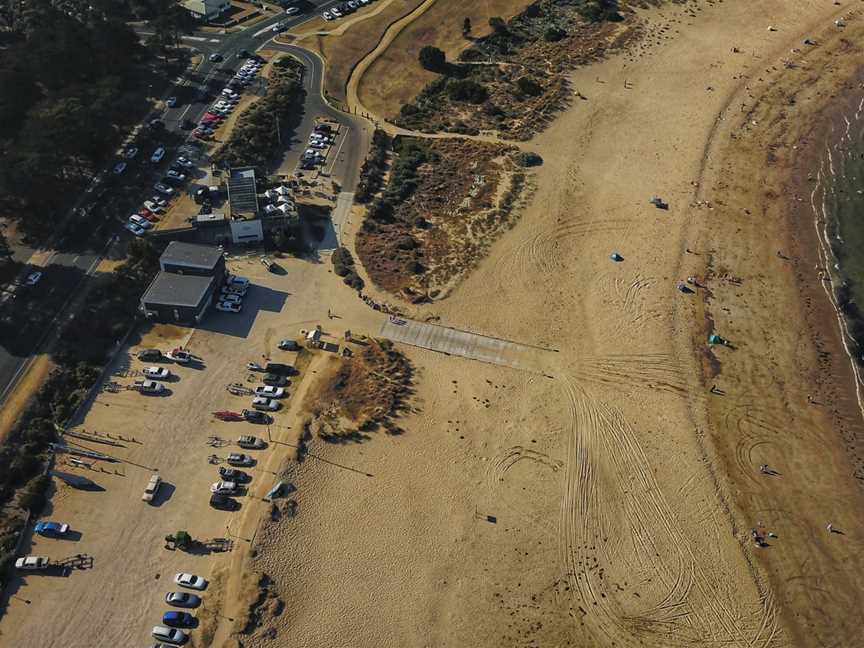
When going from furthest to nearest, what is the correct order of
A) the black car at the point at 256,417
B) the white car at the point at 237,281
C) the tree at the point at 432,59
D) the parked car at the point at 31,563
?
the tree at the point at 432,59 → the white car at the point at 237,281 → the black car at the point at 256,417 → the parked car at the point at 31,563

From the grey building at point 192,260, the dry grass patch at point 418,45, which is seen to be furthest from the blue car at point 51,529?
the dry grass patch at point 418,45

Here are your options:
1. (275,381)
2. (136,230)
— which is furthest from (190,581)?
(136,230)

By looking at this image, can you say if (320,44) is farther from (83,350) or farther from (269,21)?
(83,350)

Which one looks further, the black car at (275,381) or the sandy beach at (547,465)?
the black car at (275,381)

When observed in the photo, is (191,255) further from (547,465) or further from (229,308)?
(547,465)

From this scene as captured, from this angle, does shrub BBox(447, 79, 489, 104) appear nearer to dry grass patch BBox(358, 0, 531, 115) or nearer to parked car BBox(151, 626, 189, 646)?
dry grass patch BBox(358, 0, 531, 115)

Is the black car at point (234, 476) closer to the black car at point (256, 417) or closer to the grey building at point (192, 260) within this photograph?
the black car at point (256, 417)
